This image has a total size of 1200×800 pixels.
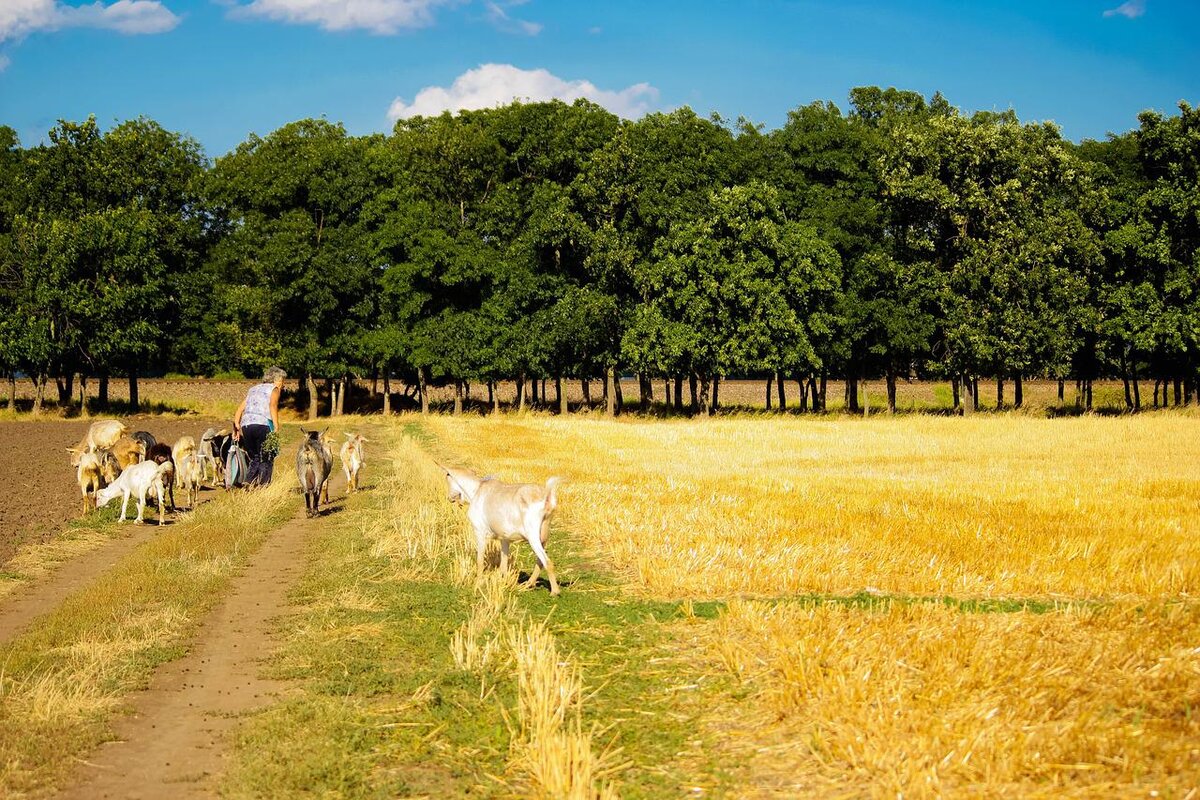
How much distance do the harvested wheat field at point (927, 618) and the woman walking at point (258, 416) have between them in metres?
5.77

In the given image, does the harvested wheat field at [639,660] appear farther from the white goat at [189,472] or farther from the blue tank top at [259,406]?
the white goat at [189,472]

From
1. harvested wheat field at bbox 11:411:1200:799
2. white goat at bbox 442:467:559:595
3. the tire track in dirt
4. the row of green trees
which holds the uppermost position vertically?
the row of green trees

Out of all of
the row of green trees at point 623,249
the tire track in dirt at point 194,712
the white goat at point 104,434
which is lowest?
the tire track in dirt at point 194,712

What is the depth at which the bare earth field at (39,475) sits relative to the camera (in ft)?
61.7

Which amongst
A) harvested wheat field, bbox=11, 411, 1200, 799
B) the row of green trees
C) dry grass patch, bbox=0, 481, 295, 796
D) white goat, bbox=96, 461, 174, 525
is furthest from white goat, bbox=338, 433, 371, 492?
the row of green trees

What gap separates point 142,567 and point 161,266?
53462 millimetres

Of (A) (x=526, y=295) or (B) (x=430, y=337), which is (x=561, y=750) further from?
(B) (x=430, y=337)

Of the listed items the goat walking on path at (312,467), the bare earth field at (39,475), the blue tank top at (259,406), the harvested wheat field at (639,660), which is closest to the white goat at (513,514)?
the harvested wheat field at (639,660)

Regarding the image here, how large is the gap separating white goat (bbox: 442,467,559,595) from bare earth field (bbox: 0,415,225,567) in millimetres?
8075

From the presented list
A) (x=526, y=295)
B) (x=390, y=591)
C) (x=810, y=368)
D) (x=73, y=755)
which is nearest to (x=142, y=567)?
(x=390, y=591)

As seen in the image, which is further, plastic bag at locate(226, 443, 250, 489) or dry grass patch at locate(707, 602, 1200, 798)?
plastic bag at locate(226, 443, 250, 489)

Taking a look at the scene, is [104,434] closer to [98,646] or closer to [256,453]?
[256,453]

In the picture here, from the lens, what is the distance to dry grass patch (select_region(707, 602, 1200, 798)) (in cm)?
662

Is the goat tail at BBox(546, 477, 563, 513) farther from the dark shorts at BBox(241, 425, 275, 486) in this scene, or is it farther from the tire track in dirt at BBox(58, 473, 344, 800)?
the dark shorts at BBox(241, 425, 275, 486)
